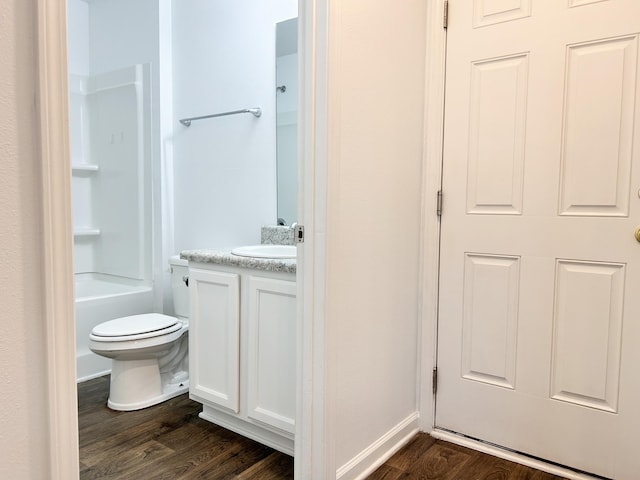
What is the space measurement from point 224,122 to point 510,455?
2233 millimetres

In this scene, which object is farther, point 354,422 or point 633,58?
point 354,422

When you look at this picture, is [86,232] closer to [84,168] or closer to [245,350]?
[84,168]

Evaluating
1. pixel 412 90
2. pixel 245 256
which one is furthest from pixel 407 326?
pixel 412 90

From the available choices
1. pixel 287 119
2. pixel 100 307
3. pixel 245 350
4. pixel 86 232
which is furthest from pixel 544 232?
pixel 86 232

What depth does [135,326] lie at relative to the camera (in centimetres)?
239

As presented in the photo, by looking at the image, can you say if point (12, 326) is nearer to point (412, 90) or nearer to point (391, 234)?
point (391, 234)

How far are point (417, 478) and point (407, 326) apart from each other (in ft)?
1.90

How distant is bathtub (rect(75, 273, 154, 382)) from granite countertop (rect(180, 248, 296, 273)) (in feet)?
3.54

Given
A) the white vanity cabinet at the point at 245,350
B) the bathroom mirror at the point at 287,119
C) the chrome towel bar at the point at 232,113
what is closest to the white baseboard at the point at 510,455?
the white vanity cabinet at the point at 245,350

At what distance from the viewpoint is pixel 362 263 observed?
1702 millimetres

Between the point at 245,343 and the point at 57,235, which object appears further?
the point at 245,343

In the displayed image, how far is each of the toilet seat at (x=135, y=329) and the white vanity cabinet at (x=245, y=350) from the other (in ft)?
1.01

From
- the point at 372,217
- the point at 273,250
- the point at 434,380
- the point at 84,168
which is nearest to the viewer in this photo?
the point at 372,217

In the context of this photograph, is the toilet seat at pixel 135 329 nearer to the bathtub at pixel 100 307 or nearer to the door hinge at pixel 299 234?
the bathtub at pixel 100 307
